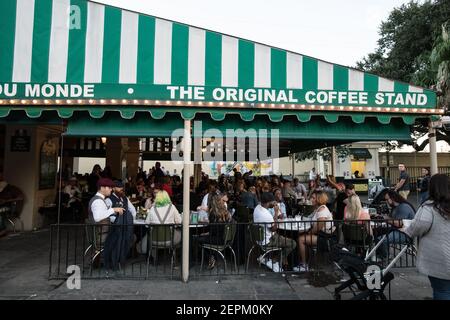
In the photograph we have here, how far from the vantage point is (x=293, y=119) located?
6.12m

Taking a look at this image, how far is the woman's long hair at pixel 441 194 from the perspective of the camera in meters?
3.27

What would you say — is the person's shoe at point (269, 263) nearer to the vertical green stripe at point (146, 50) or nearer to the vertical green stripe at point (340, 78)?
the vertical green stripe at point (340, 78)

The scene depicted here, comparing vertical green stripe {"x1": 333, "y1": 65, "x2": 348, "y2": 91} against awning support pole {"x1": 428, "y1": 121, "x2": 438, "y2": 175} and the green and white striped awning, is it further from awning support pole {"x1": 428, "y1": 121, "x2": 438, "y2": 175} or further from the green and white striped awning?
awning support pole {"x1": 428, "y1": 121, "x2": 438, "y2": 175}

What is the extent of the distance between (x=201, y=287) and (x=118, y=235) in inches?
70.7

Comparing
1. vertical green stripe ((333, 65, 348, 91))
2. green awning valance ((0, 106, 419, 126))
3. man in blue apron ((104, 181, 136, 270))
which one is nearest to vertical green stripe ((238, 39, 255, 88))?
green awning valance ((0, 106, 419, 126))

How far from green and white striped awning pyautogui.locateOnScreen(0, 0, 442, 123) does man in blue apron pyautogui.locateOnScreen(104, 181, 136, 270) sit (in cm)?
169

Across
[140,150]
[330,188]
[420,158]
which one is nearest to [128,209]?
[330,188]

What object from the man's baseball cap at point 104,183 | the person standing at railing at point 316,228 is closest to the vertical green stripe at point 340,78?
the person standing at railing at point 316,228

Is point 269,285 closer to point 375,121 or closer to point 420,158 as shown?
point 375,121

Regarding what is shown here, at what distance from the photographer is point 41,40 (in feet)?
19.0

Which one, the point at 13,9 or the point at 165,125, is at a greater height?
the point at 13,9

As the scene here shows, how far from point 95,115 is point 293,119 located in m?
3.48

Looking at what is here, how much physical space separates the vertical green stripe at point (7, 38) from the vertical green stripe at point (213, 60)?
3364 mm

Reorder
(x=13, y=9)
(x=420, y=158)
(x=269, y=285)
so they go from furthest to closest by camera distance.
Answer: (x=420, y=158) < (x=13, y=9) < (x=269, y=285)
